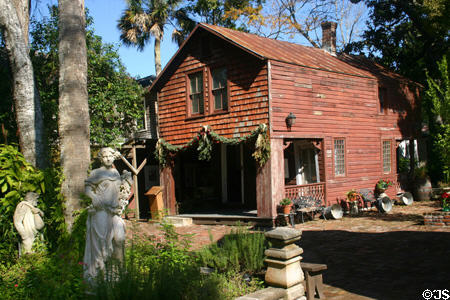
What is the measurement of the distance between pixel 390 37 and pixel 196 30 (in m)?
13.1

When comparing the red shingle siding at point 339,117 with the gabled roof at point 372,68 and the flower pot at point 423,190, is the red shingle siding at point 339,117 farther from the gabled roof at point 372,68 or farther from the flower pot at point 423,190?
the flower pot at point 423,190

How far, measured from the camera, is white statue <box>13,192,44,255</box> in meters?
7.06

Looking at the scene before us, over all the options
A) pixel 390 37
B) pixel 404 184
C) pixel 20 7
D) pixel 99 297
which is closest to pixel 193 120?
pixel 20 7

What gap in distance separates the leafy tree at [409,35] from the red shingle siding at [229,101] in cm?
949

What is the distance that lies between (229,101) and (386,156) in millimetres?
7856

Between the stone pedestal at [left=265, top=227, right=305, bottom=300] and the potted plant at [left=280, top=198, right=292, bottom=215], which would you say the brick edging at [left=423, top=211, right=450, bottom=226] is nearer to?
the potted plant at [left=280, top=198, right=292, bottom=215]

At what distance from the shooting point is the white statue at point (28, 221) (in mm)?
7059

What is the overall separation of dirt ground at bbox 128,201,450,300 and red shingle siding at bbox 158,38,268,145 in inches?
142

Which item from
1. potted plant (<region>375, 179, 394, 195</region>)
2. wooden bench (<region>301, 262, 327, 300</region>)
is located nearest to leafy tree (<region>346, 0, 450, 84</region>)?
potted plant (<region>375, 179, 394, 195</region>)

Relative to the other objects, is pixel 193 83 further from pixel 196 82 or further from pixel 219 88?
pixel 219 88

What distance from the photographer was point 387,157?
17.6 meters

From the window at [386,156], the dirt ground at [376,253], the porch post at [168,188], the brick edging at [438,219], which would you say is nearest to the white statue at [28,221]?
the dirt ground at [376,253]

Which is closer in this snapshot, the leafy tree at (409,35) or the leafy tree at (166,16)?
the leafy tree at (409,35)

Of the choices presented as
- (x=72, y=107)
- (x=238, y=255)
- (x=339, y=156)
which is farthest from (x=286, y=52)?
(x=238, y=255)
